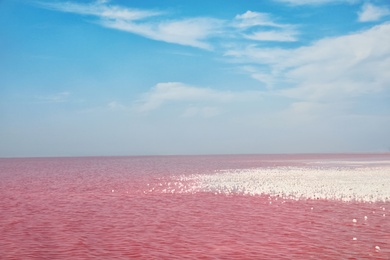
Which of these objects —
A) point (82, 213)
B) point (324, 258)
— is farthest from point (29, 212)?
point (324, 258)

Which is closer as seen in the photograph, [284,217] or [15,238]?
[15,238]

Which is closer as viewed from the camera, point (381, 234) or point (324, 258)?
point (324, 258)

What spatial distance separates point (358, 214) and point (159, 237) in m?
9.73

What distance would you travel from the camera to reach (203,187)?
33219mm

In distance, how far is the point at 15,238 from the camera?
53.4 ft

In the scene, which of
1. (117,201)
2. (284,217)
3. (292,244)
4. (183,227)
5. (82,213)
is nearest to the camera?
(292,244)

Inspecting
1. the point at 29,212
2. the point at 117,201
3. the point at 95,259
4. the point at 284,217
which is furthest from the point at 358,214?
the point at 29,212

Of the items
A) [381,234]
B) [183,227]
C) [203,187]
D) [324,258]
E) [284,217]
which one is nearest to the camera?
[324,258]

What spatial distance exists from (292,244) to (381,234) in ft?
12.2

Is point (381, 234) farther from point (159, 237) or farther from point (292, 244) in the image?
point (159, 237)

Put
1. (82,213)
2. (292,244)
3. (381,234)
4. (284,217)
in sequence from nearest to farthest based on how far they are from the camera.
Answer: (292,244) < (381,234) < (284,217) < (82,213)

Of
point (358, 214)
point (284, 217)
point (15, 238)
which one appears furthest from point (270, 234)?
point (15, 238)

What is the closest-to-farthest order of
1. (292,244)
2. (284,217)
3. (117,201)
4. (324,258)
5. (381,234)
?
(324,258), (292,244), (381,234), (284,217), (117,201)

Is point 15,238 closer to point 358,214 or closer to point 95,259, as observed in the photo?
point 95,259
